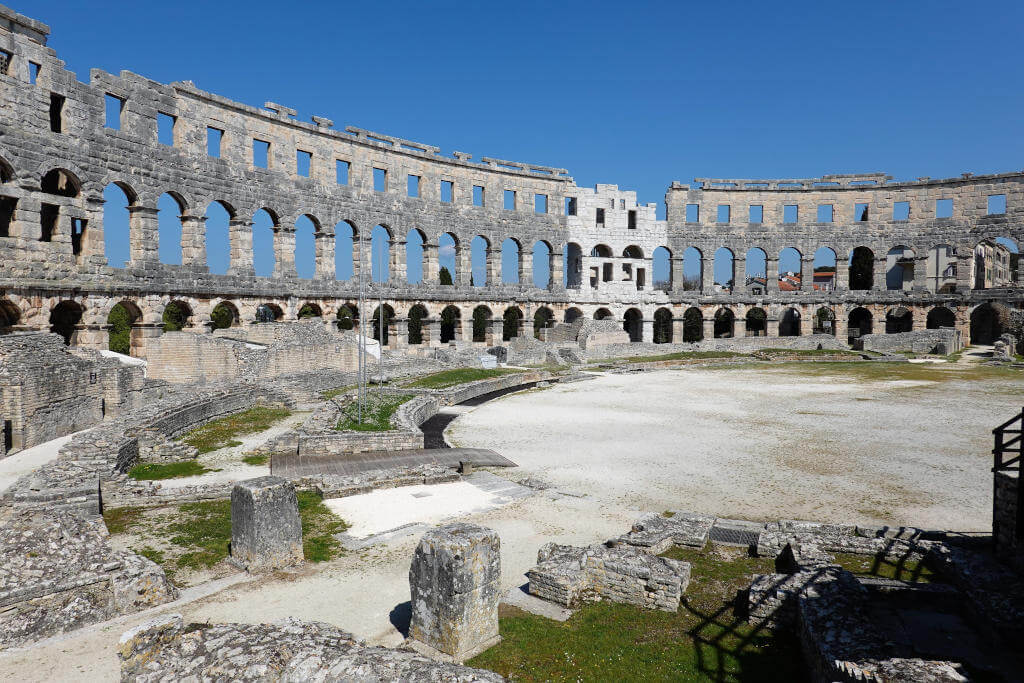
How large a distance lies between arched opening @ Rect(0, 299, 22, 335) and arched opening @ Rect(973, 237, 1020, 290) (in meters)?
60.4

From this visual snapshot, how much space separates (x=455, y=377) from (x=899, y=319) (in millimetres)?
44596

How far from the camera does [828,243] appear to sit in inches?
1975

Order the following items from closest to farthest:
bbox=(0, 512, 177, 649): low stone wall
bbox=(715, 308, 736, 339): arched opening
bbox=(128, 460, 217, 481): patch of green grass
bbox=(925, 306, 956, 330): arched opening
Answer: bbox=(0, 512, 177, 649): low stone wall → bbox=(128, 460, 217, 481): patch of green grass → bbox=(925, 306, 956, 330): arched opening → bbox=(715, 308, 736, 339): arched opening

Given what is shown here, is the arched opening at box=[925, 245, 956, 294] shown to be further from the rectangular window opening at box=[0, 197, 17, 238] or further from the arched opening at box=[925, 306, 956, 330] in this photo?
the rectangular window opening at box=[0, 197, 17, 238]

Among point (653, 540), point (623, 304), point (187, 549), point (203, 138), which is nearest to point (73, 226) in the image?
point (203, 138)

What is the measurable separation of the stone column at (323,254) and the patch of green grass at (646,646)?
30354mm

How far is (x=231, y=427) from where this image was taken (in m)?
18.3

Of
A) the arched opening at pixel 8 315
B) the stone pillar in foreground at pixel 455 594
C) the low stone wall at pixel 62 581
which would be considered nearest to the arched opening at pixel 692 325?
the arched opening at pixel 8 315

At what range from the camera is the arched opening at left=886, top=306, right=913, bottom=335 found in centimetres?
5322

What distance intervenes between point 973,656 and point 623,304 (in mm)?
44609

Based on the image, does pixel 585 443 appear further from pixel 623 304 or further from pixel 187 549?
pixel 623 304

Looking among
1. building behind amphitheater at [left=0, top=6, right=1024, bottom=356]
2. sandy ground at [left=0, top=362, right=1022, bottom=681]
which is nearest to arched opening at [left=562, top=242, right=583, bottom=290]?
building behind amphitheater at [left=0, top=6, right=1024, bottom=356]

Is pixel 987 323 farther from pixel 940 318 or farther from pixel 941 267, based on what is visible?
pixel 941 267

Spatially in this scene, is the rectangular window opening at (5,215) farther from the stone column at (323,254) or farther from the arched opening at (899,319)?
the arched opening at (899,319)
